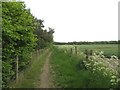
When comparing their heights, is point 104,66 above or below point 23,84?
above

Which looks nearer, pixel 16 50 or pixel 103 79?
pixel 103 79

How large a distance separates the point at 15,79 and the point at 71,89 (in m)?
4.29

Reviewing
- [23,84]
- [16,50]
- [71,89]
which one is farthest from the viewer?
[23,84]

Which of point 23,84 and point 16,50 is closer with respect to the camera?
point 16,50

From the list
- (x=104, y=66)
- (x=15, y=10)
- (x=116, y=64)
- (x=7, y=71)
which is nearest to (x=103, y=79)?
(x=104, y=66)

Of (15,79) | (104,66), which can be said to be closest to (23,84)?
(15,79)

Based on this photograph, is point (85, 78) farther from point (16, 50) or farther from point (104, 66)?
point (16, 50)

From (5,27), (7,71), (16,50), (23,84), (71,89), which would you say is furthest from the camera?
(23,84)

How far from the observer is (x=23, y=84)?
59.9 ft

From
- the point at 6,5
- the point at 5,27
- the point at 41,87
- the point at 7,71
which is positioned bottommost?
the point at 41,87

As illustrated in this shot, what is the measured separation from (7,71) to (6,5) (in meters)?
2.72

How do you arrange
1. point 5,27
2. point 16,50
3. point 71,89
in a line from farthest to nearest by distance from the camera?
point 16,50 → point 71,89 → point 5,27

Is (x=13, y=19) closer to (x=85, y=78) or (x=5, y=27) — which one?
(x=5, y=27)

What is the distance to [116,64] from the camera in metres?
13.1
